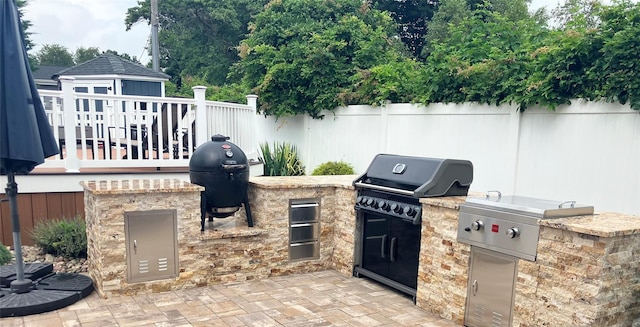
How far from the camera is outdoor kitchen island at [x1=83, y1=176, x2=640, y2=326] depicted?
112 inches

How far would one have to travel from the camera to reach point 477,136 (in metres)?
6.25

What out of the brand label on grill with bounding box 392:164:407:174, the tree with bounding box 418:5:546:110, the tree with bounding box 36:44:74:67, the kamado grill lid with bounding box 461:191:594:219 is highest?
the tree with bounding box 36:44:74:67

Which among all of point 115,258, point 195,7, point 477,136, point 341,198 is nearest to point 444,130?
point 477,136

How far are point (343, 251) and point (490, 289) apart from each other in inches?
76.5

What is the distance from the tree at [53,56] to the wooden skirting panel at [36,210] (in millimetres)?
38622

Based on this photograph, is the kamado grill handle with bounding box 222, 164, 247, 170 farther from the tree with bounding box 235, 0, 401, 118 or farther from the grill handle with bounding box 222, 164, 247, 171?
the tree with bounding box 235, 0, 401, 118

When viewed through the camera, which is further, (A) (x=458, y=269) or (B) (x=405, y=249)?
(B) (x=405, y=249)

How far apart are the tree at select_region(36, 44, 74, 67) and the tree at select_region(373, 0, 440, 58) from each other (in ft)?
104

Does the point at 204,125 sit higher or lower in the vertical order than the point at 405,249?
higher

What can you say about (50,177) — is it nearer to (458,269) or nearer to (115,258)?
(115,258)

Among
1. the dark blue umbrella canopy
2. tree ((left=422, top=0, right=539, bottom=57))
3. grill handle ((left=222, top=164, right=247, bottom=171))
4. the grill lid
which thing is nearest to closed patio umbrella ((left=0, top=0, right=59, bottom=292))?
the dark blue umbrella canopy

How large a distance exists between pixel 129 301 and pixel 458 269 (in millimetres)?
2995

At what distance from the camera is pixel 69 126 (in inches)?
223

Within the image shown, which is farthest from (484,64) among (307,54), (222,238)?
(307,54)
